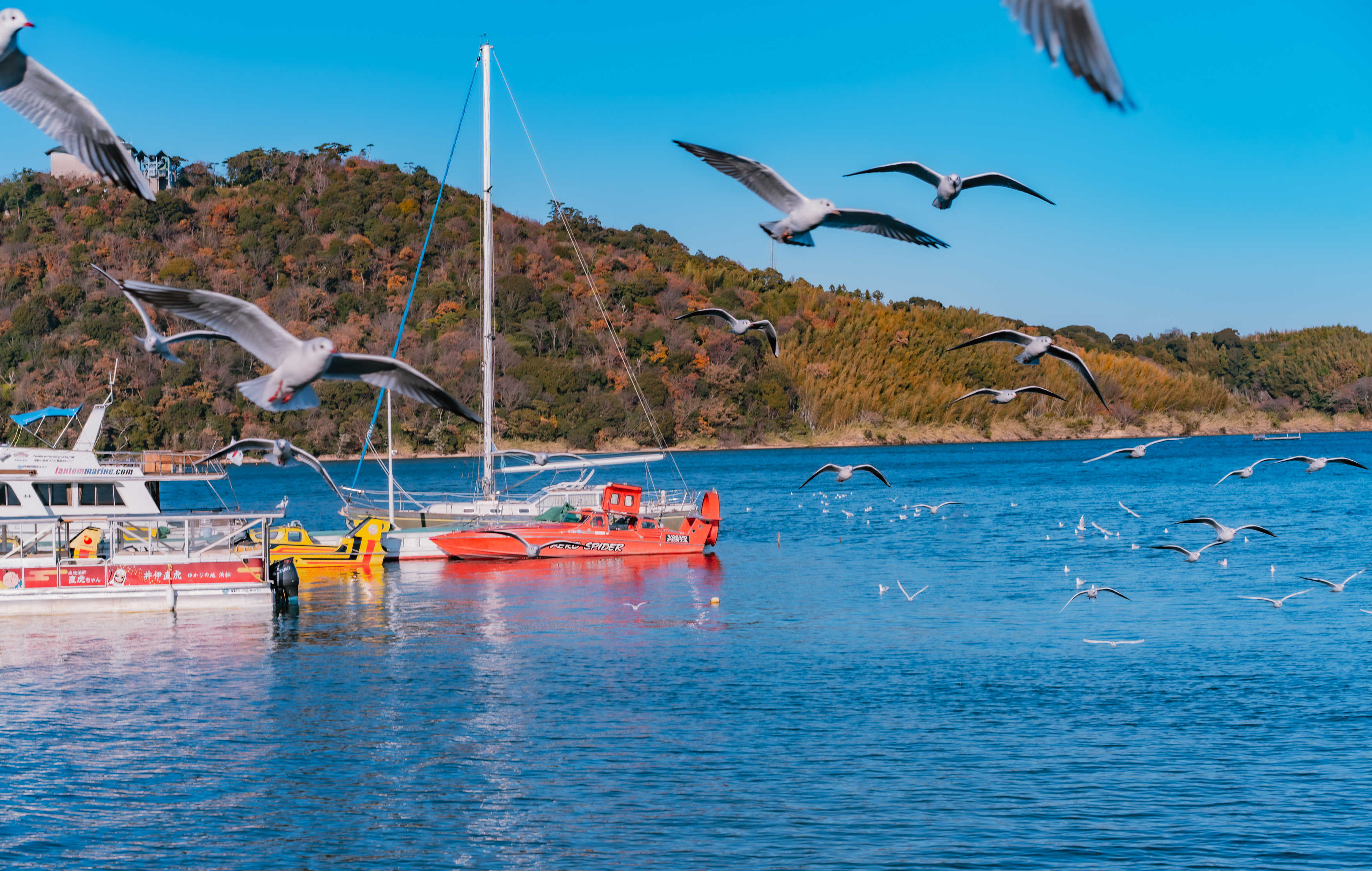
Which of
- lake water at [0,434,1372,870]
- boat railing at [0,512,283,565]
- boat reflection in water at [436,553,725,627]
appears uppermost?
boat railing at [0,512,283,565]

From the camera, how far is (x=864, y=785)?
19.1 meters

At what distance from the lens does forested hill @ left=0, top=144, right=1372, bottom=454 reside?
381 feet

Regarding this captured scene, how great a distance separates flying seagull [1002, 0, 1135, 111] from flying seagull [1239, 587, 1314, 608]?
28.0 meters

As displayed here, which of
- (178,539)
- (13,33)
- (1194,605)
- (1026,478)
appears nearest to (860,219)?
(13,33)

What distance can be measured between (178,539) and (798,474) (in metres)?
64.8

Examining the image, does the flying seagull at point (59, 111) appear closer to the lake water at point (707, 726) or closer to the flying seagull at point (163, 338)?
the flying seagull at point (163, 338)

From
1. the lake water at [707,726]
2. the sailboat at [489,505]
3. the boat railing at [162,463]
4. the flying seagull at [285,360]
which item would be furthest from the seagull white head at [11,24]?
the sailboat at [489,505]

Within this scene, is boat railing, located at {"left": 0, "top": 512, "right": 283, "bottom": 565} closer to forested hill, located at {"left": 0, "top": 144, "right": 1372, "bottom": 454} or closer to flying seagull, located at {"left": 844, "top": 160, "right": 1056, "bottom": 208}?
flying seagull, located at {"left": 844, "top": 160, "right": 1056, "bottom": 208}

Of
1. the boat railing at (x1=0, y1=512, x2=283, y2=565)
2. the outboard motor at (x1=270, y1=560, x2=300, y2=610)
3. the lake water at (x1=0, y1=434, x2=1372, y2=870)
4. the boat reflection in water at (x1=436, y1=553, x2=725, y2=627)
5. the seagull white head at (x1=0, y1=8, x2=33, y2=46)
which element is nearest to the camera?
the seagull white head at (x1=0, y1=8, x2=33, y2=46)

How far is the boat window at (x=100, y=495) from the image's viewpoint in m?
41.0

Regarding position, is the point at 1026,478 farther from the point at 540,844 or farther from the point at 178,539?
the point at 540,844

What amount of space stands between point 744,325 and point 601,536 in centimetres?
3368

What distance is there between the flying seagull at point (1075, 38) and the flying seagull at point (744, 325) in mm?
7251

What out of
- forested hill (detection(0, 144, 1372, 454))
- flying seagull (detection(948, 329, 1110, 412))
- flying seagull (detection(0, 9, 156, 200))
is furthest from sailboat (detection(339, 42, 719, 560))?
forested hill (detection(0, 144, 1372, 454))
